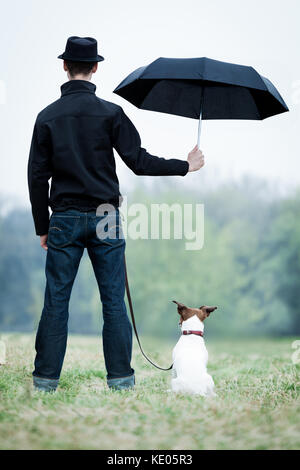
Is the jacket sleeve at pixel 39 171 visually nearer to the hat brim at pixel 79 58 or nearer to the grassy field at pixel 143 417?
the hat brim at pixel 79 58

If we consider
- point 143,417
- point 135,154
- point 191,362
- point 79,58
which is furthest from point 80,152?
point 143,417

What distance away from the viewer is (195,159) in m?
4.20

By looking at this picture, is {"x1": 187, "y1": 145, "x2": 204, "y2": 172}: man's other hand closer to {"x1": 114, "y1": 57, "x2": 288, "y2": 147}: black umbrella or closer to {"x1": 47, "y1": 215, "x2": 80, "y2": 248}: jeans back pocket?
{"x1": 114, "y1": 57, "x2": 288, "y2": 147}: black umbrella

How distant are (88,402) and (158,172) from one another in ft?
5.35

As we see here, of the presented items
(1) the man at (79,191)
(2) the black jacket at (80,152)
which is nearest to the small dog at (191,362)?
(1) the man at (79,191)

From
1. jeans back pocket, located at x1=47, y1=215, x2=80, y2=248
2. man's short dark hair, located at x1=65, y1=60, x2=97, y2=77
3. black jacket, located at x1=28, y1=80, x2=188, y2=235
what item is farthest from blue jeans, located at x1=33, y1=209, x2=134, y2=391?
man's short dark hair, located at x1=65, y1=60, x2=97, y2=77

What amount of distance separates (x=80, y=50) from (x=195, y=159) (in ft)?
3.65

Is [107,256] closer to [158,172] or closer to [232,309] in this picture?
[158,172]

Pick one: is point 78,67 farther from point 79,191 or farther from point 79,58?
point 79,191

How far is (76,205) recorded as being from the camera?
388 cm

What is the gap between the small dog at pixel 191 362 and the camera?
3865 millimetres

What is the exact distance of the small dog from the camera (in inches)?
152

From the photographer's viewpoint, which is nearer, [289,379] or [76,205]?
[76,205]
